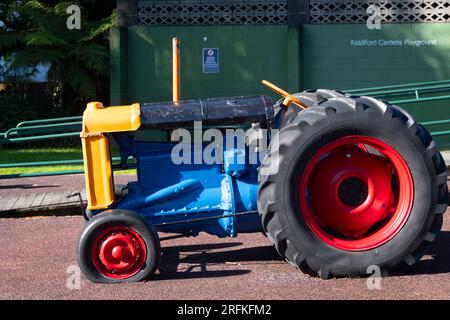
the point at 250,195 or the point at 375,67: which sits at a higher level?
the point at 375,67

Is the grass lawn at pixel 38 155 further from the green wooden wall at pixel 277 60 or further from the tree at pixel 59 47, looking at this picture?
the green wooden wall at pixel 277 60

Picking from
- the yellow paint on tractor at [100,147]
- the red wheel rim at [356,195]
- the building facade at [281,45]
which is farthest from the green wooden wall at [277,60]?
the yellow paint on tractor at [100,147]

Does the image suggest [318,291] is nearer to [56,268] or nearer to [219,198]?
[219,198]

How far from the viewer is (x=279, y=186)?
198 inches

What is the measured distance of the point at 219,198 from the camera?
5512 mm

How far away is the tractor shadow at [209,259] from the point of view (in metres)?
5.44

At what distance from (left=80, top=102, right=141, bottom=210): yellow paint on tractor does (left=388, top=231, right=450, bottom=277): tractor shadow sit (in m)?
2.21

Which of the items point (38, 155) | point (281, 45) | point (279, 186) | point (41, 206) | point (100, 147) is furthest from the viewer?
point (281, 45)

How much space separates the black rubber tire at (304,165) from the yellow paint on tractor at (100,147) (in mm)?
1157

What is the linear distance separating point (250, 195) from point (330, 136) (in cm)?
82

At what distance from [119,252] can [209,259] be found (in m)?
1.06

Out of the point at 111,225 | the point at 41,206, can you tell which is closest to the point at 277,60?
the point at 41,206

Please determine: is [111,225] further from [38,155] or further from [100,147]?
[38,155]
